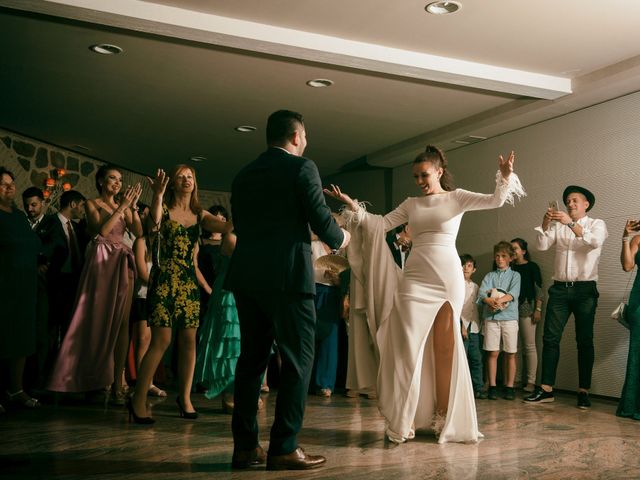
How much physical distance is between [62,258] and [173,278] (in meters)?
1.51

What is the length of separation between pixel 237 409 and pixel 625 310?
11.0 ft

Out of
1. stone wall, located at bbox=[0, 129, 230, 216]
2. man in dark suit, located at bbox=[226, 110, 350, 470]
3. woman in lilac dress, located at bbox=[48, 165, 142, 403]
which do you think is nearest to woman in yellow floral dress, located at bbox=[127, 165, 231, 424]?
woman in lilac dress, located at bbox=[48, 165, 142, 403]

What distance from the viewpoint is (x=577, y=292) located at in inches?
210

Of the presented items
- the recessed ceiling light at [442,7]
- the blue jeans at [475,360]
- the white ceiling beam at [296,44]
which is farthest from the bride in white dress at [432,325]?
the blue jeans at [475,360]

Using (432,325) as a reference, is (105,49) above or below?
above

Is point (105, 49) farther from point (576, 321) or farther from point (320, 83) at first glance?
point (576, 321)

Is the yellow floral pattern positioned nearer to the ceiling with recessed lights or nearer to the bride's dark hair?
the bride's dark hair

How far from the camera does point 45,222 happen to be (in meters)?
4.88

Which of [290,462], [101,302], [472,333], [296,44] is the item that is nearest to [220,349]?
[101,302]

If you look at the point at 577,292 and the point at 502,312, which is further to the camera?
the point at 502,312

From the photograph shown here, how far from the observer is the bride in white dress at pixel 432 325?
11.4ft

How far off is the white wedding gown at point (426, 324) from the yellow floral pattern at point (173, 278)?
113 cm

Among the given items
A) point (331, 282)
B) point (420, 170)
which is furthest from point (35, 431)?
point (331, 282)

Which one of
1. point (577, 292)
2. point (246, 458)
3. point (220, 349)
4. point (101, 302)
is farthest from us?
point (577, 292)
